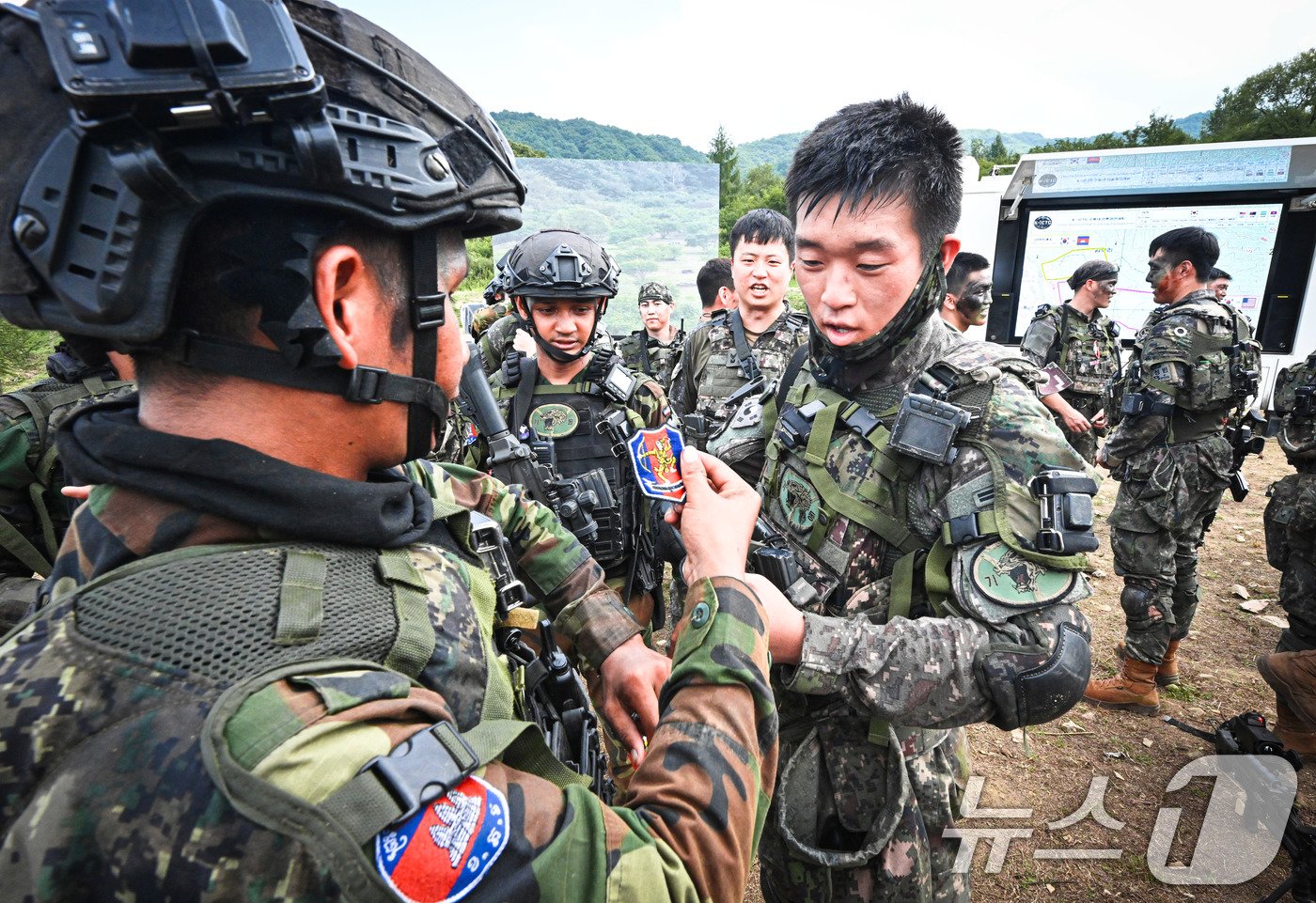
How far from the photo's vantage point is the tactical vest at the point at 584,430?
4.25m

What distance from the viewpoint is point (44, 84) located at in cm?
88

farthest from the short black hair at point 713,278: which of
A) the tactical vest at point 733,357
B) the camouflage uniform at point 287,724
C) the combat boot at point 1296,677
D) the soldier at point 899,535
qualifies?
the camouflage uniform at point 287,724

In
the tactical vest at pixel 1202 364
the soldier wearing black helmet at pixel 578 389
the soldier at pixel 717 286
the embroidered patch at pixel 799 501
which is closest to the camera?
the embroidered patch at pixel 799 501

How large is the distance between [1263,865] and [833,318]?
13.2 ft

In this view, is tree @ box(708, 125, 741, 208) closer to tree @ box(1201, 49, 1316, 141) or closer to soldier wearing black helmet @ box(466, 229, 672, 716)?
tree @ box(1201, 49, 1316, 141)

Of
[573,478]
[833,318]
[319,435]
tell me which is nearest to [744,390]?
[833,318]

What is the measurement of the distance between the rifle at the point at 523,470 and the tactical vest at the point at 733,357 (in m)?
2.12

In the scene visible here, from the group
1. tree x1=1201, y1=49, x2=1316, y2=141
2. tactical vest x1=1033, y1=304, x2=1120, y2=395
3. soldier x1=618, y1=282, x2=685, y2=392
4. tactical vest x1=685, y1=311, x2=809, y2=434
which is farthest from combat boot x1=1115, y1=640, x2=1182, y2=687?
tree x1=1201, y1=49, x2=1316, y2=141

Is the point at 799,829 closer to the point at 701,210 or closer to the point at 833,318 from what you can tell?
the point at 833,318

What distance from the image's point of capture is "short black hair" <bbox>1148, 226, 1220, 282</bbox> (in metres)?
5.77

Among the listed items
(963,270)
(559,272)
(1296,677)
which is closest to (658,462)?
(559,272)

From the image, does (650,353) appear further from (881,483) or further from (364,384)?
(364,384)

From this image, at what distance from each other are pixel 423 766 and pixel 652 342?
8.19 m

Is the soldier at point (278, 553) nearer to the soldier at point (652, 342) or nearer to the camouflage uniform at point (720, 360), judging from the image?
the camouflage uniform at point (720, 360)
